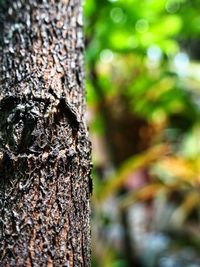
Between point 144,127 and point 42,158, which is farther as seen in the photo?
point 144,127

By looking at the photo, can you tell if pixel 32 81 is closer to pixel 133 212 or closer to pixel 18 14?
pixel 18 14

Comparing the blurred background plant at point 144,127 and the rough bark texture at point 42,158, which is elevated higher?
the blurred background plant at point 144,127

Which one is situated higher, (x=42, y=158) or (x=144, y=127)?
(x=144, y=127)

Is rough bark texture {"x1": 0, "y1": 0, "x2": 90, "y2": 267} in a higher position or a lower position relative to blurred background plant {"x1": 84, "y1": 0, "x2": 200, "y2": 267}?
lower

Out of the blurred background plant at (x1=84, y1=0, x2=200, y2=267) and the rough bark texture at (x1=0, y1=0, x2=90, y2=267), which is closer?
the rough bark texture at (x1=0, y1=0, x2=90, y2=267)

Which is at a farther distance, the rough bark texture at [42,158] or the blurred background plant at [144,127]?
the blurred background plant at [144,127]
